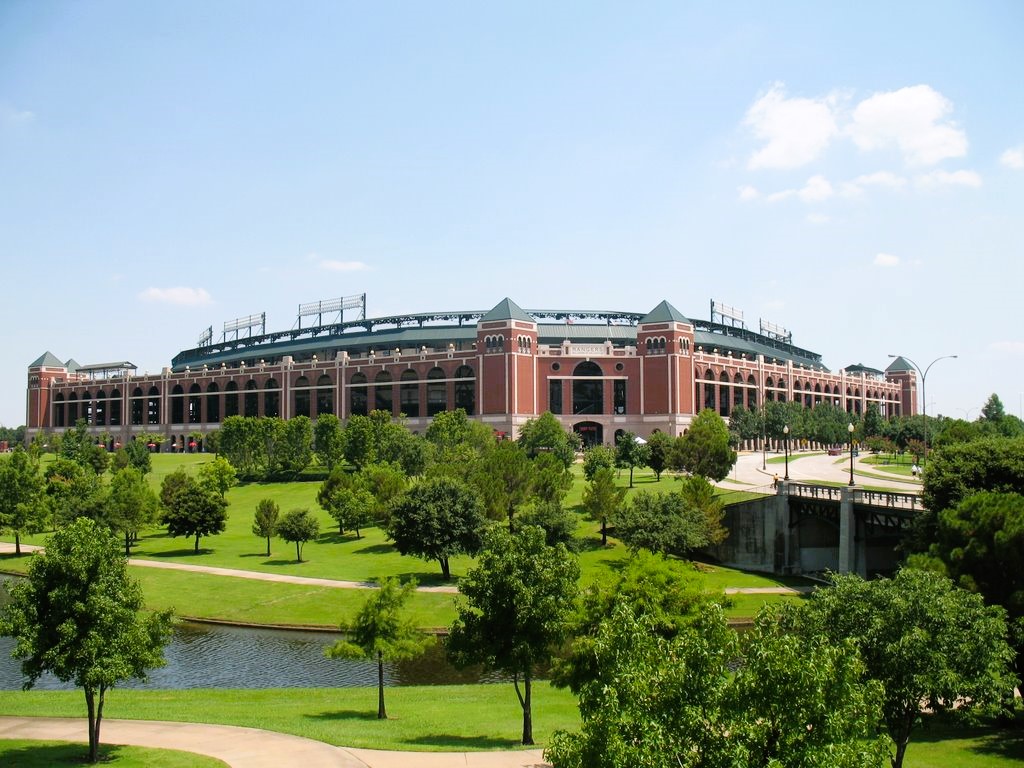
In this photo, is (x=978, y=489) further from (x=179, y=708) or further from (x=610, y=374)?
(x=610, y=374)

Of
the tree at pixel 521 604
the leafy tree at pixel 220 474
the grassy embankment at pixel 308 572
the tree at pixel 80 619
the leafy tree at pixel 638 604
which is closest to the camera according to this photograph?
the tree at pixel 80 619

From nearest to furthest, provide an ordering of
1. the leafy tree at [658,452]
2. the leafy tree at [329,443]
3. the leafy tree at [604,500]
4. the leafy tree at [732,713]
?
the leafy tree at [732,713] → the leafy tree at [604,500] → the leafy tree at [658,452] → the leafy tree at [329,443]

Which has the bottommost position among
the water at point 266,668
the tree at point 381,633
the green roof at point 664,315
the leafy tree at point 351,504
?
the water at point 266,668

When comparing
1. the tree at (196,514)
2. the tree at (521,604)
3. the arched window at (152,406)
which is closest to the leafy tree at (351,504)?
the tree at (196,514)

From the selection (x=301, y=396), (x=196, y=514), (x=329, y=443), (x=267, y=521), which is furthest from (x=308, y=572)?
(x=301, y=396)

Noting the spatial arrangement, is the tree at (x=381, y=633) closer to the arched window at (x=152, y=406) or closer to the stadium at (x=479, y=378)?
the stadium at (x=479, y=378)

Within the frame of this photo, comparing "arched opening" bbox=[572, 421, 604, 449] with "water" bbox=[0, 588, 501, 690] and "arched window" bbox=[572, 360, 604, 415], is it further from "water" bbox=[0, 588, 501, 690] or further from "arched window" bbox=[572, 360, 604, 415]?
"water" bbox=[0, 588, 501, 690]

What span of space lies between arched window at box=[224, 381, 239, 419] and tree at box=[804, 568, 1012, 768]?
470 feet

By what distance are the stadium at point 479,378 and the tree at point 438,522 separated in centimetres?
6670

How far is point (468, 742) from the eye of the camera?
26625 millimetres

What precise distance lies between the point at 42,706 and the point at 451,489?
32147mm

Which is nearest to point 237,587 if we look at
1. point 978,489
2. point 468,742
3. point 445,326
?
point 468,742

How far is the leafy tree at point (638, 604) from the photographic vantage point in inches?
1040

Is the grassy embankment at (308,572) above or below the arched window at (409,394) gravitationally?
below
